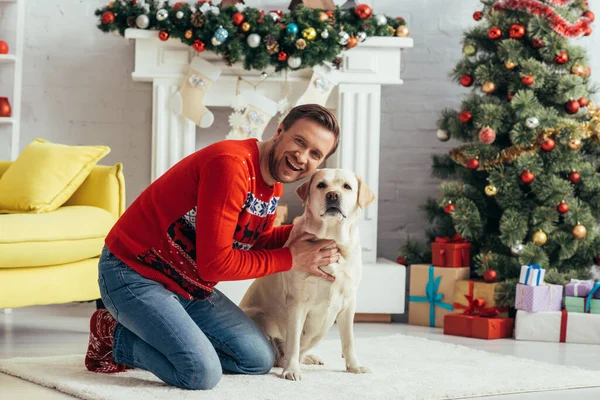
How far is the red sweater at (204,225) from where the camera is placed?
7.10ft

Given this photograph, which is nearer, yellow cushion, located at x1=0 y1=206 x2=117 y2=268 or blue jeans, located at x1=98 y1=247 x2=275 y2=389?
blue jeans, located at x1=98 y1=247 x2=275 y2=389

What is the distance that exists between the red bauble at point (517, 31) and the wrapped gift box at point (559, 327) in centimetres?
122

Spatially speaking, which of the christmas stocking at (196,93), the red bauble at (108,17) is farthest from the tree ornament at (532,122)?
the red bauble at (108,17)

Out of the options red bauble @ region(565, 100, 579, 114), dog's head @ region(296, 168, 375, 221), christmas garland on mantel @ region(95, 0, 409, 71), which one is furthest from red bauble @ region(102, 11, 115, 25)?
red bauble @ region(565, 100, 579, 114)

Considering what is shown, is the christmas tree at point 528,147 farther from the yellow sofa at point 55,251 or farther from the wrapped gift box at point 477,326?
the yellow sofa at point 55,251

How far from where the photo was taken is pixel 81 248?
3.15 metres

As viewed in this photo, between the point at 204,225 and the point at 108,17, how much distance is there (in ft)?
6.64

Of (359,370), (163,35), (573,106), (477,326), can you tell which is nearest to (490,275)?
(477,326)

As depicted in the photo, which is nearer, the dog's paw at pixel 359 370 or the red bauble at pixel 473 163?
the dog's paw at pixel 359 370

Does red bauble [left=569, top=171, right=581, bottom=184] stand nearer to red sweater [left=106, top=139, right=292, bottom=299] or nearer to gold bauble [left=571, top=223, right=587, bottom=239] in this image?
gold bauble [left=571, top=223, right=587, bottom=239]

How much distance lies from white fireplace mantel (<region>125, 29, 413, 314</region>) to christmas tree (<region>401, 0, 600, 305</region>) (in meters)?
0.35

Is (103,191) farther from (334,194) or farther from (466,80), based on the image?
(466,80)

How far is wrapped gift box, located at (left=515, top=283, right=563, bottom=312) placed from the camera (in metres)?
3.49

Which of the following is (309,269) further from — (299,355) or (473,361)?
(473,361)
